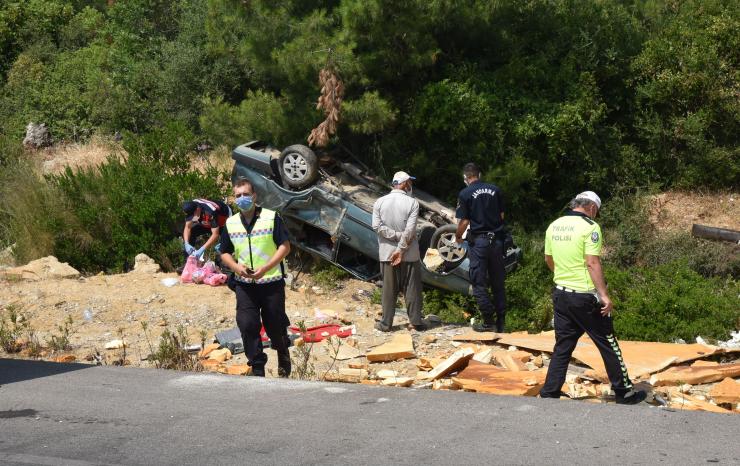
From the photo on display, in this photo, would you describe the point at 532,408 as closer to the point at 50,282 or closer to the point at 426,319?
the point at 426,319

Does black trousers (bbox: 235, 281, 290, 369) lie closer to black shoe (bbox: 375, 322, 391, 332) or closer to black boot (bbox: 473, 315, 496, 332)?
black shoe (bbox: 375, 322, 391, 332)

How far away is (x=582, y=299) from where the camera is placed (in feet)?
23.5

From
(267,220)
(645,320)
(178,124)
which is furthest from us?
(178,124)

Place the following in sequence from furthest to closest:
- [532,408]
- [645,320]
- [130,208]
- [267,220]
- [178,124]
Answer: [178,124], [130,208], [645,320], [267,220], [532,408]

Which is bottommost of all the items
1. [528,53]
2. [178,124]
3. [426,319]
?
[426,319]

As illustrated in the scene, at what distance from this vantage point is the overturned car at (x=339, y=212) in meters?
11.9

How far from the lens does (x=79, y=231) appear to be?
14664mm

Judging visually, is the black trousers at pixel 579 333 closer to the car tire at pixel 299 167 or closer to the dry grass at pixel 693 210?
the car tire at pixel 299 167

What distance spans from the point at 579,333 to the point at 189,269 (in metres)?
6.70

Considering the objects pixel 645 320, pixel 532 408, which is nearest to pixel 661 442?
pixel 532 408

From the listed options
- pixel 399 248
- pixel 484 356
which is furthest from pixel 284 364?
pixel 399 248

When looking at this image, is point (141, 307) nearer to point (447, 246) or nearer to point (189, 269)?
point (189, 269)

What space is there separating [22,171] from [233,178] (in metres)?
5.11

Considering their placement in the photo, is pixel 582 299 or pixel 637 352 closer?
pixel 582 299
